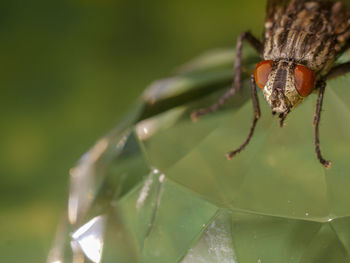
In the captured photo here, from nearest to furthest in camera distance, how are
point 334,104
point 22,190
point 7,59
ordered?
1. point 334,104
2. point 22,190
3. point 7,59

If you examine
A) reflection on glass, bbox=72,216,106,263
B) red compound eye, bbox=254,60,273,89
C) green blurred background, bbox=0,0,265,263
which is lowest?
reflection on glass, bbox=72,216,106,263

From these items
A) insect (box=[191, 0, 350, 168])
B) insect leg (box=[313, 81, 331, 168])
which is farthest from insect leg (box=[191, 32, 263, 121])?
insect leg (box=[313, 81, 331, 168])

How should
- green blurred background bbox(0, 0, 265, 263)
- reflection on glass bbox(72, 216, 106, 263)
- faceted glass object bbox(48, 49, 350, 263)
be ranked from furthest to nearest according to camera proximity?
1. green blurred background bbox(0, 0, 265, 263)
2. reflection on glass bbox(72, 216, 106, 263)
3. faceted glass object bbox(48, 49, 350, 263)

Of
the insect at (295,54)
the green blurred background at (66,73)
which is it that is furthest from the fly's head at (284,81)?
the green blurred background at (66,73)

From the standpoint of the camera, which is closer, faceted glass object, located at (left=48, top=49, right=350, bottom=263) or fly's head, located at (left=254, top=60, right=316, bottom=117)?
faceted glass object, located at (left=48, top=49, right=350, bottom=263)

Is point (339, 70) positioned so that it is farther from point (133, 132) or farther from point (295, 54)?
point (133, 132)

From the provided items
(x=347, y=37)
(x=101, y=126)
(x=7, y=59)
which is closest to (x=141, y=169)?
(x=101, y=126)

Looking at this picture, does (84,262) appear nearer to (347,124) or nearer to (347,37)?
(347,124)

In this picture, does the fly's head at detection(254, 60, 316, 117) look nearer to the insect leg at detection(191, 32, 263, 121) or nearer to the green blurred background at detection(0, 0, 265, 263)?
the insect leg at detection(191, 32, 263, 121)

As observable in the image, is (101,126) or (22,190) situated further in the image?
(101,126)
